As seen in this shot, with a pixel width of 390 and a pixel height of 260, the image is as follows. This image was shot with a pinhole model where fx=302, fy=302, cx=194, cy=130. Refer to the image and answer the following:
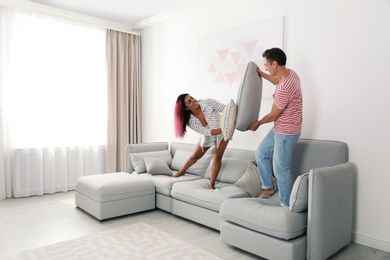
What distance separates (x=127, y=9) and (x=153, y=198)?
2.82 meters

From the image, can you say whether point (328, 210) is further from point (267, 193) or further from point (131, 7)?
point (131, 7)

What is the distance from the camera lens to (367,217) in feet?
8.86

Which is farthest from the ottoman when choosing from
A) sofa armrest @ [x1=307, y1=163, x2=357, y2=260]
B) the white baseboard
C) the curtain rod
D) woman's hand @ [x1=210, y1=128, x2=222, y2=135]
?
the curtain rod

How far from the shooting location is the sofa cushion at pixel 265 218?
218cm

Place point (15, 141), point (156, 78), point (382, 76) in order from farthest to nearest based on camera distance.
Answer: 1. point (156, 78)
2. point (15, 141)
3. point (382, 76)

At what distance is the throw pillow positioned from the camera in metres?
2.82

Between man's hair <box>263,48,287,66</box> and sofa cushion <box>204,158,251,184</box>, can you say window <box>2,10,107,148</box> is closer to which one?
sofa cushion <box>204,158,251,184</box>

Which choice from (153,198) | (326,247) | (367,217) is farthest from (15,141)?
(367,217)

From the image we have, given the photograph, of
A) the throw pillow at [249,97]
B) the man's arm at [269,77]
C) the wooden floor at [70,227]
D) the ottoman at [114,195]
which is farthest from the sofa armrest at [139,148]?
the man's arm at [269,77]

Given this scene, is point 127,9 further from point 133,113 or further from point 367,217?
point 367,217

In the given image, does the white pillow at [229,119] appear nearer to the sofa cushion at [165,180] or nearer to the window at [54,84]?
the sofa cushion at [165,180]

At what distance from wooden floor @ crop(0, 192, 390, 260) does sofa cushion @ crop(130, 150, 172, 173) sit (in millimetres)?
668

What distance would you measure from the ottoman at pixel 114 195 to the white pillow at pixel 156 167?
0.80ft

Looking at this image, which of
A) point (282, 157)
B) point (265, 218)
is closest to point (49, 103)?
point (282, 157)
